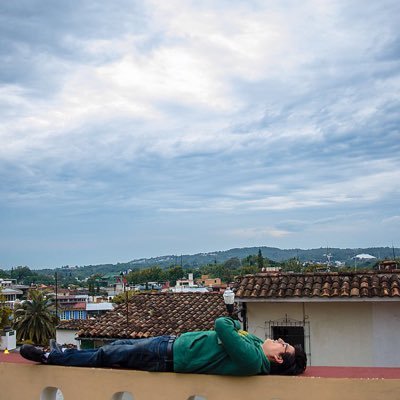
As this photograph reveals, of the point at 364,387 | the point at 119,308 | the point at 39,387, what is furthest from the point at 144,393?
the point at 119,308

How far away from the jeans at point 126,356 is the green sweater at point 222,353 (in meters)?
0.09

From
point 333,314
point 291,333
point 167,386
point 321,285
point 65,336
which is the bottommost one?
point 65,336

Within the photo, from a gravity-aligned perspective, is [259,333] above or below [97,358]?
below

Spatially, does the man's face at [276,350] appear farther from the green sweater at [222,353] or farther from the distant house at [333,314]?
the distant house at [333,314]

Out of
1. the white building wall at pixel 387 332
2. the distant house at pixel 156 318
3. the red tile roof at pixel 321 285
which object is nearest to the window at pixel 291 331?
the red tile roof at pixel 321 285

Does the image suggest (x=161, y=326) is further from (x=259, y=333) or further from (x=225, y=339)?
(x=225, y=339)

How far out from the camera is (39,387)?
3.30 metres

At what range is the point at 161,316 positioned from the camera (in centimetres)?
1606

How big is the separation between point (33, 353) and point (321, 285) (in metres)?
8.39

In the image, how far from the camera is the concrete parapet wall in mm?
2705

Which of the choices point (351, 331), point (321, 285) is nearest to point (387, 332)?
point (351, 331)

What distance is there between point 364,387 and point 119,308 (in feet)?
52.2

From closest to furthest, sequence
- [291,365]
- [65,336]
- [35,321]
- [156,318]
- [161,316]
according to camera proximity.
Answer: [291,365] < [156,318] < [161,316] < [65,336] < [35,321]

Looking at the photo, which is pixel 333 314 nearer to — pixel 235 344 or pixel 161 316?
pixel 161 316
